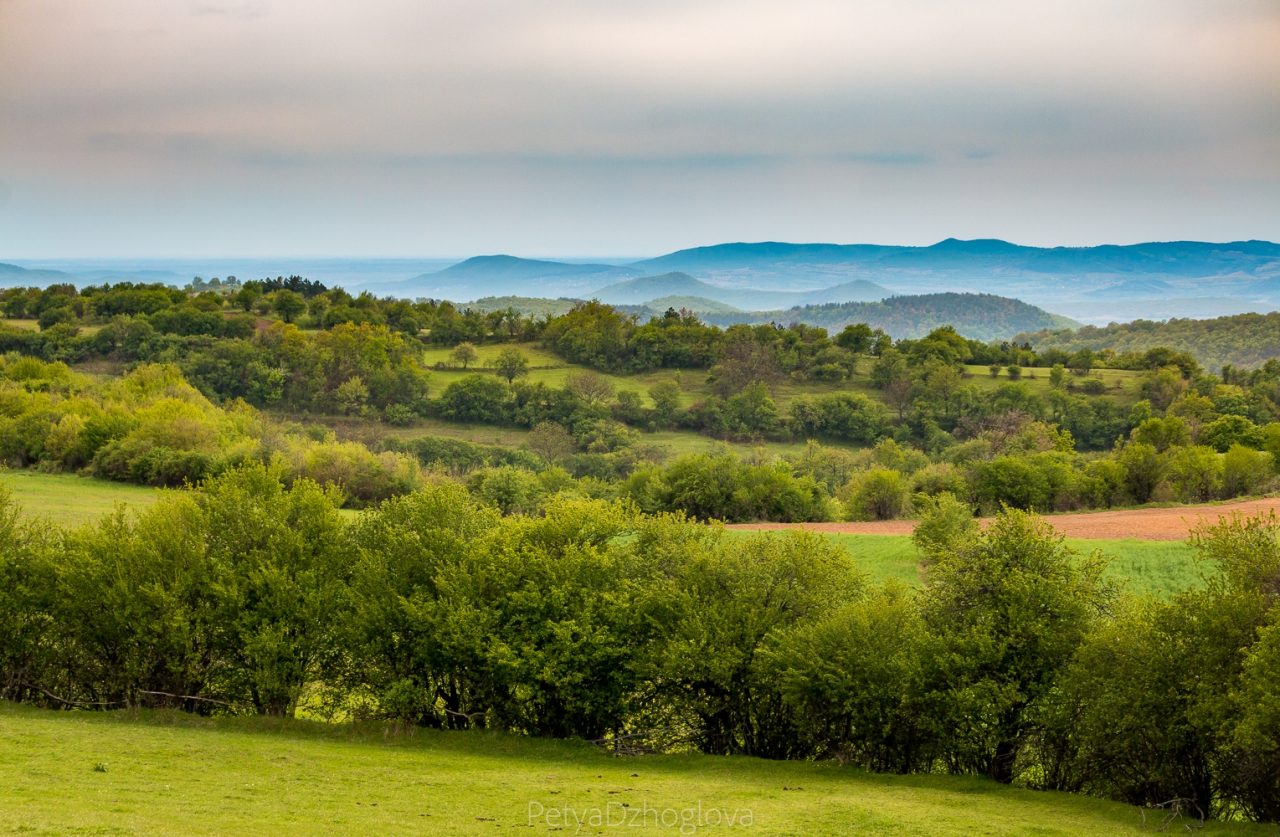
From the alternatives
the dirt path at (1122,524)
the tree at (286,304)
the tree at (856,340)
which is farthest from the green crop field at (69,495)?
the tree at (856,340)

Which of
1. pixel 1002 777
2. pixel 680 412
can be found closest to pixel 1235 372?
pixel 680 412

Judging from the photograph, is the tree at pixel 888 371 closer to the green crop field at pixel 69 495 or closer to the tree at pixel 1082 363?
the tree at pixel 1082 363

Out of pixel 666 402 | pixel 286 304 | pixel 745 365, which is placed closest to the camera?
pixel 666 402

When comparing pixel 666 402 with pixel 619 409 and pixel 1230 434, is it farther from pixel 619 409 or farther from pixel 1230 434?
pixel 1230 434

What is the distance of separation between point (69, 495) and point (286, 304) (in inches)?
4539

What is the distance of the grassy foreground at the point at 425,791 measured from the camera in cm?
1942

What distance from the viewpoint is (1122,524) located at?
61062mm

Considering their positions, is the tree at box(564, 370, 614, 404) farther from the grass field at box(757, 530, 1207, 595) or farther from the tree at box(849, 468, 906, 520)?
the grass field at box(757, 530, 1207, 595)

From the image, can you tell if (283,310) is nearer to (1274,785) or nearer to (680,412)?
(680,412)

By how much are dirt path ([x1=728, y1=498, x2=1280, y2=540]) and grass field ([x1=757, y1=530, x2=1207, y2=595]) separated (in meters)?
2.71

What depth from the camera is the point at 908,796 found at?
82.0 feet

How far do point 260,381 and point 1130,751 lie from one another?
458ft

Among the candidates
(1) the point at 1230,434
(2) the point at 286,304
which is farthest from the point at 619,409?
(1) the point at 1230,434

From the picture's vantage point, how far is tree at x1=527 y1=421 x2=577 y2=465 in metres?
122
